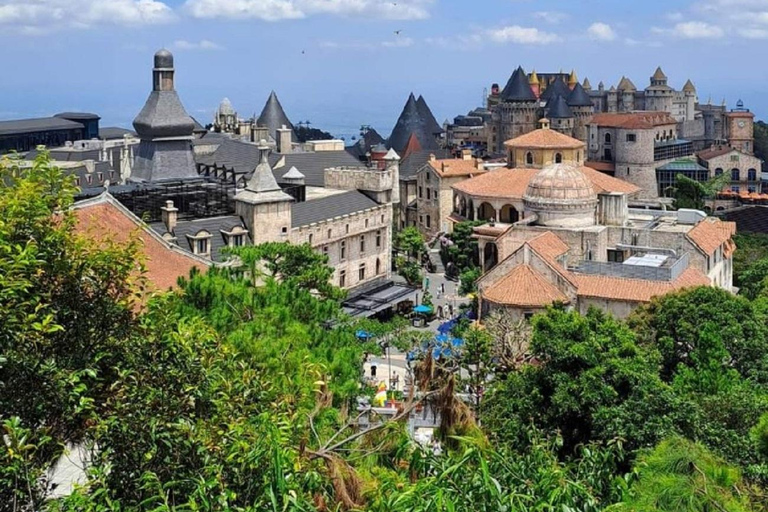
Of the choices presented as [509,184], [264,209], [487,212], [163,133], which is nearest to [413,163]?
[487,212]

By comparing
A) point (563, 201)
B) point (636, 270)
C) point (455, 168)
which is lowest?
point (636, 270)

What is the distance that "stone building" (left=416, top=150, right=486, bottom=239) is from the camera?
75812 mm

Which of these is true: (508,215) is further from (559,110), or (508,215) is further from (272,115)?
(559,110)

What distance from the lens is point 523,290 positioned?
4006 centimetres

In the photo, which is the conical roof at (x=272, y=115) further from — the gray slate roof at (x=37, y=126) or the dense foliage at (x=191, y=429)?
the dense foliage at (x=191, y=429)

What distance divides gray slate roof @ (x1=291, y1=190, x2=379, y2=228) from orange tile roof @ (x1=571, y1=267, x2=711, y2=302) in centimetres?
1438

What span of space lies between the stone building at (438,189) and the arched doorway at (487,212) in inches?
280

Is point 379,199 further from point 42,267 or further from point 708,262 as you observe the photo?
point 42,267

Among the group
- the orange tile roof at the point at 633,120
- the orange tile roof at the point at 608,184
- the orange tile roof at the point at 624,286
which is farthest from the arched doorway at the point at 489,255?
the orange tile roof at the point at 633,120

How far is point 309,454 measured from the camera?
13.0 m

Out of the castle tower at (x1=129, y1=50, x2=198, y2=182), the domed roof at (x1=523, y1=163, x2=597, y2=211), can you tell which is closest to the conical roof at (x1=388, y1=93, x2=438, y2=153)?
the castle tower at (x1=129, y1=50, x2=198, y2=182)

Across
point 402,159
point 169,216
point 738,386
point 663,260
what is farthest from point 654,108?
point 738,386

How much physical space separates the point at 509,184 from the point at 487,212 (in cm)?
234

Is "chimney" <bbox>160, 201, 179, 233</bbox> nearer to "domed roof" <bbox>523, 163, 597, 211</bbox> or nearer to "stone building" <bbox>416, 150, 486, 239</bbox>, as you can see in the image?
"domed roof" <bbox>523, 163, 597, 211</bbox>
